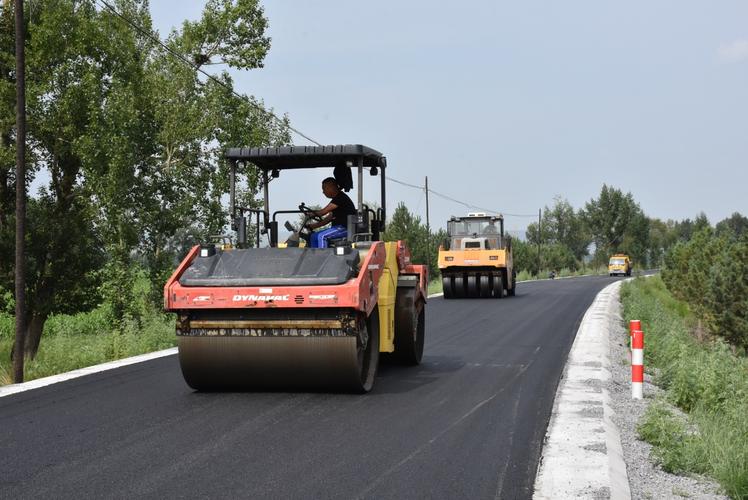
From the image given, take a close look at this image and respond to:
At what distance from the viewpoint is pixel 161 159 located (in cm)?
2730

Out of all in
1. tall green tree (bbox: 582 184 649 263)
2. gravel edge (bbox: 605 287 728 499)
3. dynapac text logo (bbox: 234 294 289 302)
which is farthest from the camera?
tall green tree (bbox: 582 184 649 263)

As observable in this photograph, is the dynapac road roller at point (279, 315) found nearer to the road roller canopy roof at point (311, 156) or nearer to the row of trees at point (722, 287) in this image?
the road roller canopy roof at point (311, 156)

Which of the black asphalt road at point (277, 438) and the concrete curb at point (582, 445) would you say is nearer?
the concrete curb at point (582, 445)

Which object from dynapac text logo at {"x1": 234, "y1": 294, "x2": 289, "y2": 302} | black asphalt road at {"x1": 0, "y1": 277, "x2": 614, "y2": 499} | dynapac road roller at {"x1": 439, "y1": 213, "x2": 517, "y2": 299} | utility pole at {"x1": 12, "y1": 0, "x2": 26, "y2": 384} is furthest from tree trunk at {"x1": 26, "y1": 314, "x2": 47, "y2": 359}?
dynapac text logo at {"x1": 234, "y1": 294, "x2": 289, "y2": 302}

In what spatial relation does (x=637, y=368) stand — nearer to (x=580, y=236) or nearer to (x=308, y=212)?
(x=308, y=212)

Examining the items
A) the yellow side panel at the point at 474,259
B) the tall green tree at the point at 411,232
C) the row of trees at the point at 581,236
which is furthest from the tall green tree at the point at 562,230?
the yellow side panel at the point at 474,259

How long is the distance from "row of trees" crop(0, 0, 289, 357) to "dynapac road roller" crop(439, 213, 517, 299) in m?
7.16

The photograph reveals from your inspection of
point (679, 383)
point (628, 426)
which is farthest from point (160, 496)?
point (679, 383)

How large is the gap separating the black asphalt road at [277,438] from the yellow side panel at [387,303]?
0.51 meters

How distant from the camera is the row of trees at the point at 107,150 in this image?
23906mm

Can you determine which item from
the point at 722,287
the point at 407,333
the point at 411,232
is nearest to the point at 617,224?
the point at 411,232

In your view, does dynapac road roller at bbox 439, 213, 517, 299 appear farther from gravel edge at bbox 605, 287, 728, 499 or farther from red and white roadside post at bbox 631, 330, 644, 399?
red and white roadside post at bbox 631, 330, 644, 399

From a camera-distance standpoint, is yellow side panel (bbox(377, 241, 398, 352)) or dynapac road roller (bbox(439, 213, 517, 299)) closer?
yellow side panel (bbox(377, 241, 398, 352))

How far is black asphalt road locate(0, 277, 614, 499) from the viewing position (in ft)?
16.6
